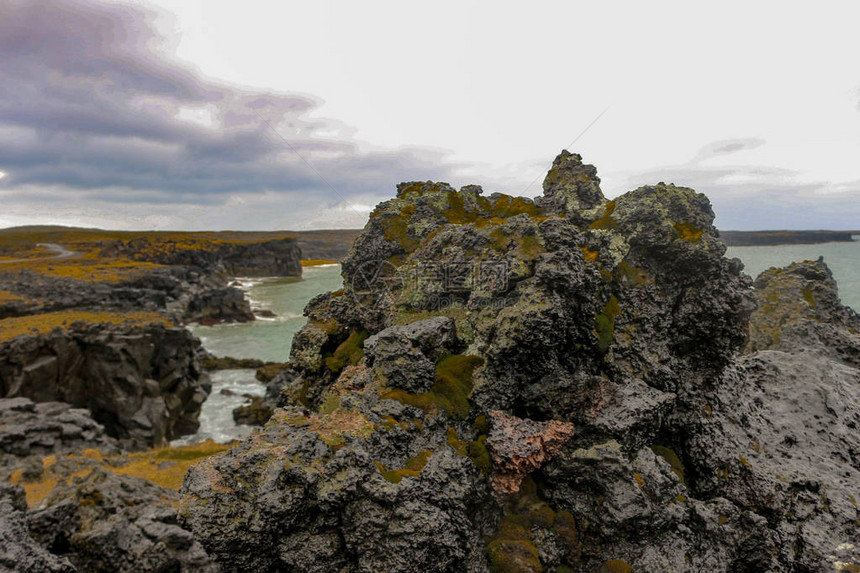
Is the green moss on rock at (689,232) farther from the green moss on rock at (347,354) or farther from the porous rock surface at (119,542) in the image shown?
the porous rock surface at (119,542)

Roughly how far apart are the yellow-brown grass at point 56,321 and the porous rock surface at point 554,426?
93.7ft

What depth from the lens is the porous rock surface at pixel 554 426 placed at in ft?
24.0

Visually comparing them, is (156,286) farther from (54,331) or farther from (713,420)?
(713,420)

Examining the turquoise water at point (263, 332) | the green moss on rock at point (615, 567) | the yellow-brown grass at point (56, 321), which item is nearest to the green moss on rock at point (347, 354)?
the green moss on rock at point (615, 567)

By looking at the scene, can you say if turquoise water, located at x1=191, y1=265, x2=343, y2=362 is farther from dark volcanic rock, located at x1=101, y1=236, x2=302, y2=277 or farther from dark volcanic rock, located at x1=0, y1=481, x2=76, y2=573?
dark volcanic rock, located at x1=0, y1=481, x2=76, y2=573

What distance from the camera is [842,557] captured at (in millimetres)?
8281

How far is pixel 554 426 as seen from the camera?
8.85 metres

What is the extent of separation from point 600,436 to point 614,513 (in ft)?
4.59

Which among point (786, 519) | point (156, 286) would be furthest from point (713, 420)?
point (156, 286)

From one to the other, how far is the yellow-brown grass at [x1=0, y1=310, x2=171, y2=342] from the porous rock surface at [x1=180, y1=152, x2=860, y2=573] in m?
28.5

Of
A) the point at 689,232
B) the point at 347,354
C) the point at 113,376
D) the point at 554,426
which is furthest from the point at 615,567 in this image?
the point at 113,376

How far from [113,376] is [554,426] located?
115ft

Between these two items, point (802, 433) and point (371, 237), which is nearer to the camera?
point (802, 433)

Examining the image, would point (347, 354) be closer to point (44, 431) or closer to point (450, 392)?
point (450, 392)
